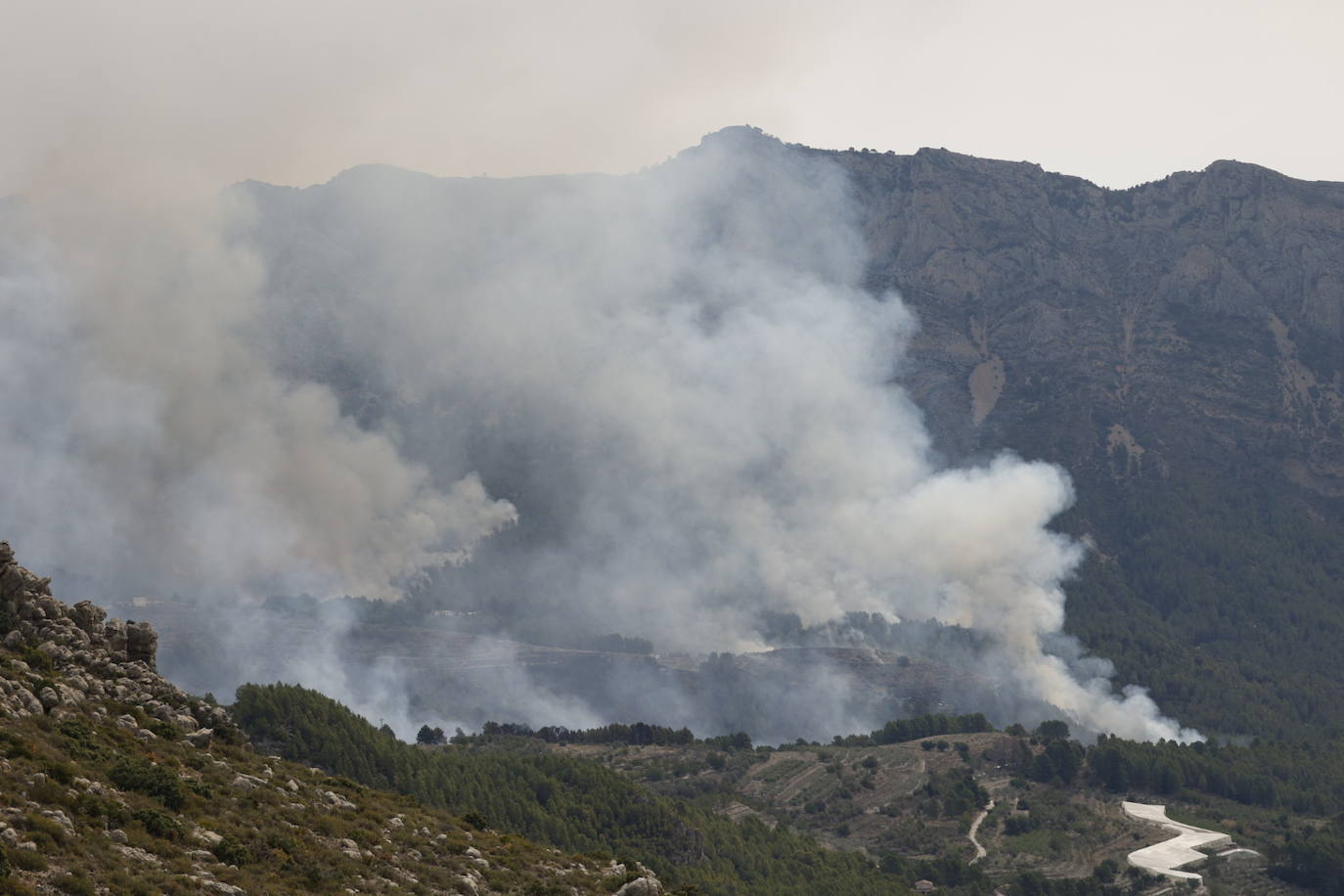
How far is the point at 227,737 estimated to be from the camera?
6625 centimetres

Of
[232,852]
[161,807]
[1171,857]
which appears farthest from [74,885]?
[1171,857]

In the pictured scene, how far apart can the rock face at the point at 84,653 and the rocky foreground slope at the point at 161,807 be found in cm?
8

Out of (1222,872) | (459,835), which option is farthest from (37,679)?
(1222,872)

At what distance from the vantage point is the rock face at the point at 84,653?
6069 cm

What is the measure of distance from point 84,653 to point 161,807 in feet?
50.3

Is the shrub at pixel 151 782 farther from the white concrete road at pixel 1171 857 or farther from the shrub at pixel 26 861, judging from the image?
the white concrete road at pixel 1171 857

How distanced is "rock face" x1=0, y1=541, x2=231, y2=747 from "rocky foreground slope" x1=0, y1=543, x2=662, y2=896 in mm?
83

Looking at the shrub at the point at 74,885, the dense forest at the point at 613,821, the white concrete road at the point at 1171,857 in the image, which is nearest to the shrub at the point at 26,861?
the shrub at the point at 74,885

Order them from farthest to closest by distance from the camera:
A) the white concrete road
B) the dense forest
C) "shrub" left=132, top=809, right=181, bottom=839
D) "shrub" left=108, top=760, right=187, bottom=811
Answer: the white concrete road < the dense forest < "shrub" left=108, top=760, right=187, bottom=811 < "shrub" left=132, top=809, right=181, bottom=839

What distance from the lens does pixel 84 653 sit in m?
63.3

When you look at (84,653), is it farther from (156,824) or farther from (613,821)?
(613,821)

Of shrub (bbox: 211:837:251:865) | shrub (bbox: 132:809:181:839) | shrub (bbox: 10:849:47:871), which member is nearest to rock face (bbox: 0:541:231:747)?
shrub (bbox: 132:809:181:839)

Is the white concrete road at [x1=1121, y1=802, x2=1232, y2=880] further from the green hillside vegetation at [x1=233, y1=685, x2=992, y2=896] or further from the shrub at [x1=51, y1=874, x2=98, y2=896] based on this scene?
the shrub at [x1=51, y1=874, x2=98, y2=896]

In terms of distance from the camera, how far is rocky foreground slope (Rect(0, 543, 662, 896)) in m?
44.3
